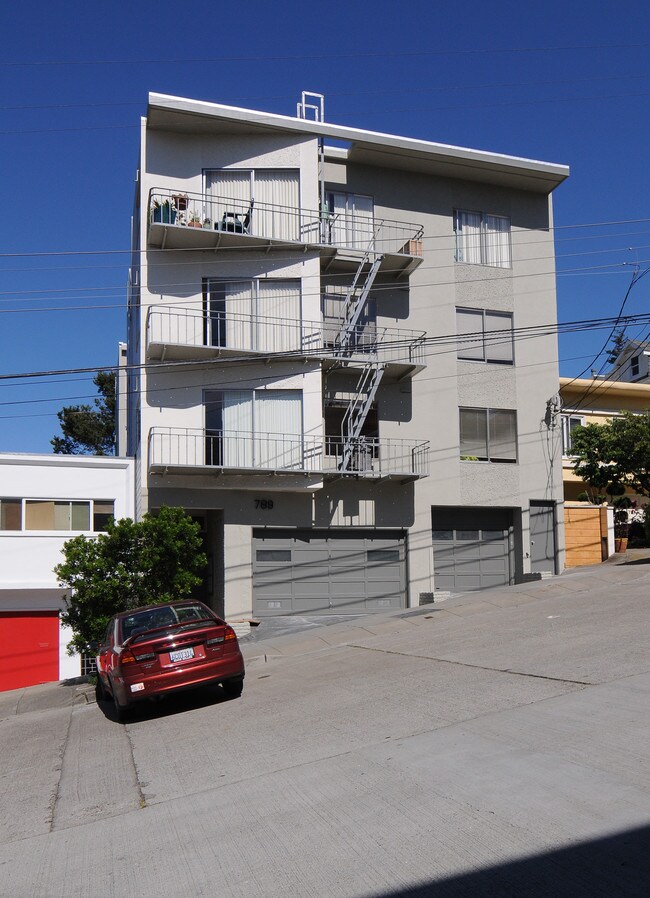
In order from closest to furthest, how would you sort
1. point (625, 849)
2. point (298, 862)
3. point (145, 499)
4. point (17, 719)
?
point (625, 849) → point (298, 862) → point (17, 719) → point (145, 499)

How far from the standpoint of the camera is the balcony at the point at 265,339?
904 inches

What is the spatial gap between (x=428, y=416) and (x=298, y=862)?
20.8 meters

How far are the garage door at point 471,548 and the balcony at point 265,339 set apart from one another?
458 cm

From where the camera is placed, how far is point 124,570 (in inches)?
679

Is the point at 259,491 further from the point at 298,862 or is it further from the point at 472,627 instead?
the point at 298,862

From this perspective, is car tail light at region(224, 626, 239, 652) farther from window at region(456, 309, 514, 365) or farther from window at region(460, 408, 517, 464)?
window at region(456, 309, 514, 365)

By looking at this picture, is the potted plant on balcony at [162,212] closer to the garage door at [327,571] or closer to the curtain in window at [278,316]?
the curtain in window at [278,316]

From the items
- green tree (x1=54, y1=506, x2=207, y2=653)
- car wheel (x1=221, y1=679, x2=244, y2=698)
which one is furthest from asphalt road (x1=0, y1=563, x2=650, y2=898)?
green tree (x1=54, y1=506, x2=207, y2=653)

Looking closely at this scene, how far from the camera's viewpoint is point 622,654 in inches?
436

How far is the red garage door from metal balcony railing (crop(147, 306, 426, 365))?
26.3 ft

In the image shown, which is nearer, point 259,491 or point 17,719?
point 17,719

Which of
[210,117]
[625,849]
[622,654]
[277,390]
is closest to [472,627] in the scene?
[622,654]

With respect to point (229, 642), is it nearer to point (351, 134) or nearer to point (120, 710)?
point (120, 710)

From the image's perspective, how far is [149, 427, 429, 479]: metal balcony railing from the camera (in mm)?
22562
